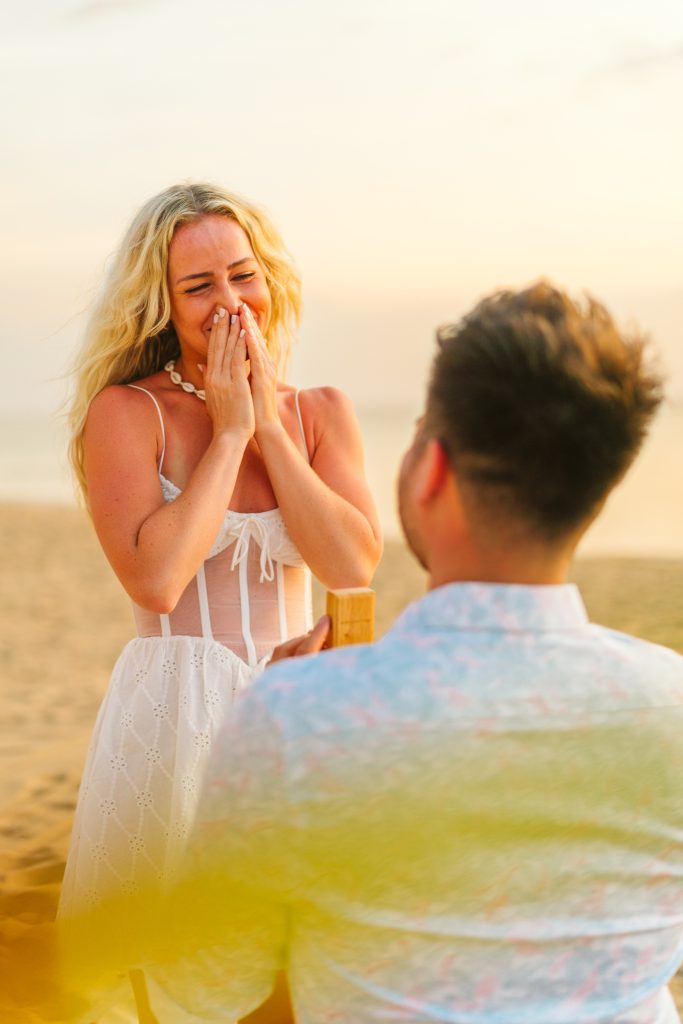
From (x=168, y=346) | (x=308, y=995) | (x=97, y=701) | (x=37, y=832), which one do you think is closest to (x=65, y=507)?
(x=97, y=701)

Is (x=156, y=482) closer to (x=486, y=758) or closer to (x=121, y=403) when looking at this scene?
(x=121, y=403)

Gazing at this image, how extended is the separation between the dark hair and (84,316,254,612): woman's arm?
4.19ft

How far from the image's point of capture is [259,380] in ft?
9.35

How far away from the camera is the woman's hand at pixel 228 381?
2.78m

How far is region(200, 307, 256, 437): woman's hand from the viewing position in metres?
2.78

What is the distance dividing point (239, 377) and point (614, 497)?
13.8ft

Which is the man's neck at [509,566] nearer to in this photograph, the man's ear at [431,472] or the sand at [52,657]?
the man's ear at [431,472]

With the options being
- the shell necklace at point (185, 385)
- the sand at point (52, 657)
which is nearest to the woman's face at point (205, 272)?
the shell necklace at point (185, 385)

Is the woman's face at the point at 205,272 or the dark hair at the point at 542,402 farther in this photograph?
the woman's face at the point at 205,272

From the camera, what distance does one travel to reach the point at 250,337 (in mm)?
2846

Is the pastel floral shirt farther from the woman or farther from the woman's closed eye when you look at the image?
the woman's closed eye

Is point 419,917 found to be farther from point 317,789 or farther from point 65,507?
point 65,507

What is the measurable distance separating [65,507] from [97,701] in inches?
683

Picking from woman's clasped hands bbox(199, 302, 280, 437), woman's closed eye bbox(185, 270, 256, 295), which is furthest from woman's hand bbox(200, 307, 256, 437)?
woman's closed eye bbox(185, 270, 256, 295)
